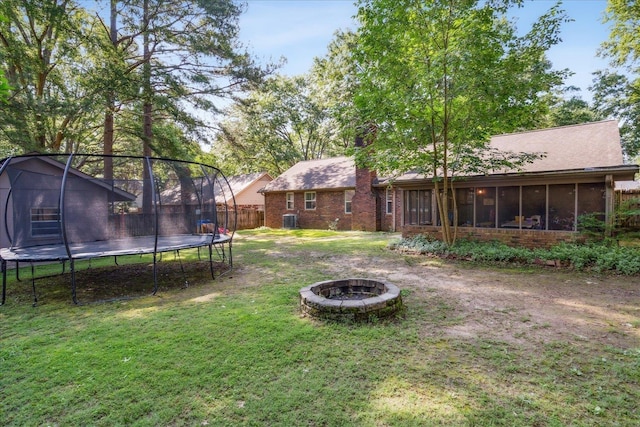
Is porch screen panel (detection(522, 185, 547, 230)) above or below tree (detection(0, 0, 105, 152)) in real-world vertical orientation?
below

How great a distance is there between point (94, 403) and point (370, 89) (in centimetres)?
908

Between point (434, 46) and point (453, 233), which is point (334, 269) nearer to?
point (453, 233)

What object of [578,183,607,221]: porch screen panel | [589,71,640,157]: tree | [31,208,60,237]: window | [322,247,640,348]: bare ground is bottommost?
[322,247,640,348]: bare ground

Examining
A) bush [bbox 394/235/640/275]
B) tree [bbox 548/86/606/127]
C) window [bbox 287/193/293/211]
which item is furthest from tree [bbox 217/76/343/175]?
bush [bbox 394/235/640/275]

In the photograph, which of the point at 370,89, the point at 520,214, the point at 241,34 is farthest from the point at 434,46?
the point at 241,34

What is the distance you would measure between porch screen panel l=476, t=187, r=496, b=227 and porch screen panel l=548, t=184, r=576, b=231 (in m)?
1.57

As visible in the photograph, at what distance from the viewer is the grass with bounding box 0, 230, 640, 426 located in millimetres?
2490

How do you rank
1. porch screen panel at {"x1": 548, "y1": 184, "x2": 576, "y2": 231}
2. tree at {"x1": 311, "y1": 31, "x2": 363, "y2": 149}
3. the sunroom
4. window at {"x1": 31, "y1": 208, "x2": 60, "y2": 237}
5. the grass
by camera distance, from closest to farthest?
1. the grass
2. window at {"x1": 31, "y1": 208, "x2": 60, "y2": 237}
3. the sunroom
4. porch screen panel at {"x1": 548, "y1": 184, "x2": 576, "y2": 231}
5. tree at {"x1": 311, "y1": 31, "x2": 363, "y2": 149}

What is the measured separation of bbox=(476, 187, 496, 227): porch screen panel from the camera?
10.5 metres

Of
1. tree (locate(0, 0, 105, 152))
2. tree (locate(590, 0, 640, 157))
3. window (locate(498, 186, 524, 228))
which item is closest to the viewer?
window (locate(498, 186, 524, 228))

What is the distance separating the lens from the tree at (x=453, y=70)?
8164 mm

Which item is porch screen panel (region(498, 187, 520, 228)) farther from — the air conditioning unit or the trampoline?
A: the air conditioning unit

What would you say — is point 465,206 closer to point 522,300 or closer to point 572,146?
point 572,146

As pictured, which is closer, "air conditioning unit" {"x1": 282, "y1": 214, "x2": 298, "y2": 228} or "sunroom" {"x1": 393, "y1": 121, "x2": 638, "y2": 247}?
"sunroom" {"x1": 393, "y1": 121, "x2": 638, "y2": 247}
